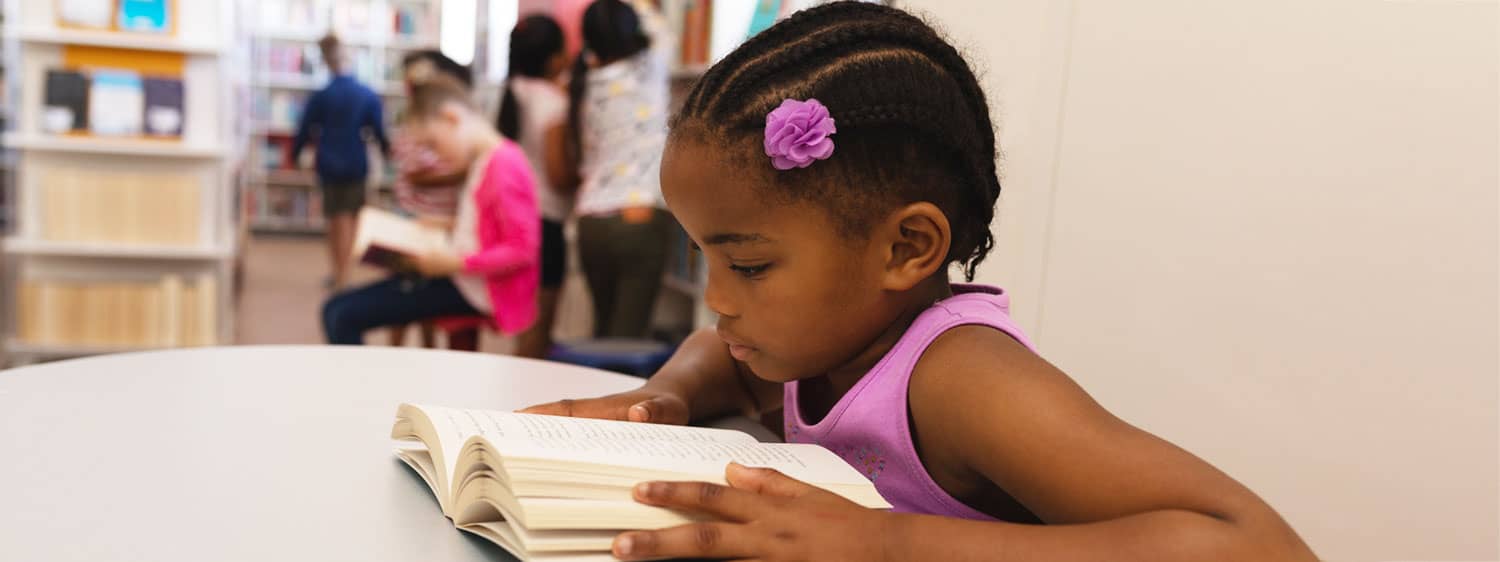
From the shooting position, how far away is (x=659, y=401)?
1008 millimetres

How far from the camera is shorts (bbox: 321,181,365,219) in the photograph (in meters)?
5.49

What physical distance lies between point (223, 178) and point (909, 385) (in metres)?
3.55

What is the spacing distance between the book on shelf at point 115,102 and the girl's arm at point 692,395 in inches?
120

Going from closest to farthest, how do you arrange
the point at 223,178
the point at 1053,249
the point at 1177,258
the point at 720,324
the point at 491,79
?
the point at 720,324, the point at 1177,258, the point at 1053,249, the point at 223,178, the point at 491,79

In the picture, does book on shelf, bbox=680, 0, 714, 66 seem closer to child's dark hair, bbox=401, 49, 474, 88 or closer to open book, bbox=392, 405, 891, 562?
child's dark hair, bbox=401, 49, 474, 88

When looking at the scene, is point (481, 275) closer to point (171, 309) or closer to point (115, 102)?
point (171, 309)

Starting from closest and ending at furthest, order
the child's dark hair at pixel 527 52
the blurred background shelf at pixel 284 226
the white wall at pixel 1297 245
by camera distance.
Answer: the white wall at pixel 1297 245
the child's dark hair at pixel 527 52
the blurred background shelf at pixel 284 226

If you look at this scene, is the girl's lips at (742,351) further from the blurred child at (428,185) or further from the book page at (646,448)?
the blurred child at (428,185)

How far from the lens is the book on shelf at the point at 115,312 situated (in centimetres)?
358

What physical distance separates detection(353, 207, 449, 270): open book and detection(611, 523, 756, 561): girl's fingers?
6.49 ft

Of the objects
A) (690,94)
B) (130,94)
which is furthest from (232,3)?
(690,94)

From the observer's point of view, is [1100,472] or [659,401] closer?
[1100,472]

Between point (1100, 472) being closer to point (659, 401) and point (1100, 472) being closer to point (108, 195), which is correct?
point (659, 401)

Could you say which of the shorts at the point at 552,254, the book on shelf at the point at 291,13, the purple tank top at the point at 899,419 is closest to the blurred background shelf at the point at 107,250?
the shorts at the point at 552,254
